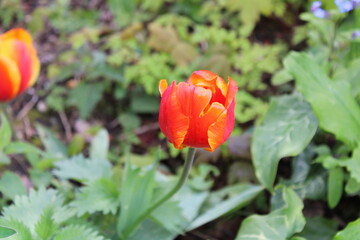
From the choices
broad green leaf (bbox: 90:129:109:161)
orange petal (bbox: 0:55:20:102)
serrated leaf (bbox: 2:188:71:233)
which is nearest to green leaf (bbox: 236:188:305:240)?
serrated leaf (bbox: 2:188:71:233)

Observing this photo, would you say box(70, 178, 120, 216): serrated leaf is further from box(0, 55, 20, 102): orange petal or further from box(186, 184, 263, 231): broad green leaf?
box(0, 55, 20, 102): orange petal

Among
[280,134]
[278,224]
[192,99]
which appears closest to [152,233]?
[278,224]

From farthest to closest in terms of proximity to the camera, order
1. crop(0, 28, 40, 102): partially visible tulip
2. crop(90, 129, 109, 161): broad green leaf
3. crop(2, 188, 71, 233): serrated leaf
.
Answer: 1. crop(90, 129, 109, 161): broad green leaf
2. crop(0, 28, 40, 102): partially visible tulip
3. crop(2, 188, 71, 233): serrated leaf

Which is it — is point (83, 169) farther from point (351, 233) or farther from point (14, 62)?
point (351, 233)

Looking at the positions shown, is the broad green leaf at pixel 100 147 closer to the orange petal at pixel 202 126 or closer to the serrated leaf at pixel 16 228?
the serrated leaf at pixel 16 228

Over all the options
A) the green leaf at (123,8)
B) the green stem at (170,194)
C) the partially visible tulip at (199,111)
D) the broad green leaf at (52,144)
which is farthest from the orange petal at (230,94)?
the green leaf at (123,8)

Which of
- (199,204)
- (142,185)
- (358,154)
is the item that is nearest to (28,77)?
(142,185)
